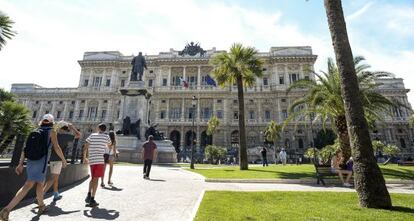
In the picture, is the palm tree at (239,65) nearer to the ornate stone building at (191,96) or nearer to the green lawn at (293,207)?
the green lawn at (293,207)

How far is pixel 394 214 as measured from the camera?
4.68 m

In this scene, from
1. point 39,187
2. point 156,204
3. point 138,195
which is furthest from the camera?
point 138,195

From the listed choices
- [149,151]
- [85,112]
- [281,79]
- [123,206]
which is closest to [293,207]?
[123,206]

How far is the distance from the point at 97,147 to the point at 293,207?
4709mm

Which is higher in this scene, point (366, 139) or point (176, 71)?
point (176, 71)

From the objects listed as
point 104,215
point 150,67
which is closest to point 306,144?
point 150,67

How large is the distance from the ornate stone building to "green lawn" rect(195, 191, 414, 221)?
3837 centimetres

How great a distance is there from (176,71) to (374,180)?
50776 millimetres

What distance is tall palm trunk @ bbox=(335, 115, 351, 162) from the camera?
41.3 feet

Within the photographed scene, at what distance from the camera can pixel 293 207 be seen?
538cm

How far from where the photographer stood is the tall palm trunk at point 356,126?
548 cm

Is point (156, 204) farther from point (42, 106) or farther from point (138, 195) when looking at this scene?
point (42, 106)

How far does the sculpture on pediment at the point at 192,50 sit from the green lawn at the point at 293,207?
49532mm

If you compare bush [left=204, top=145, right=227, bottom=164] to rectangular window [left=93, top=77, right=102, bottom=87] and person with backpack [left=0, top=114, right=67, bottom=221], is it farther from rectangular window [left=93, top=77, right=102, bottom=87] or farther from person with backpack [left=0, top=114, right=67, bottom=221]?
rectangular window [left=93, top=77, right=102, bottom=87]
